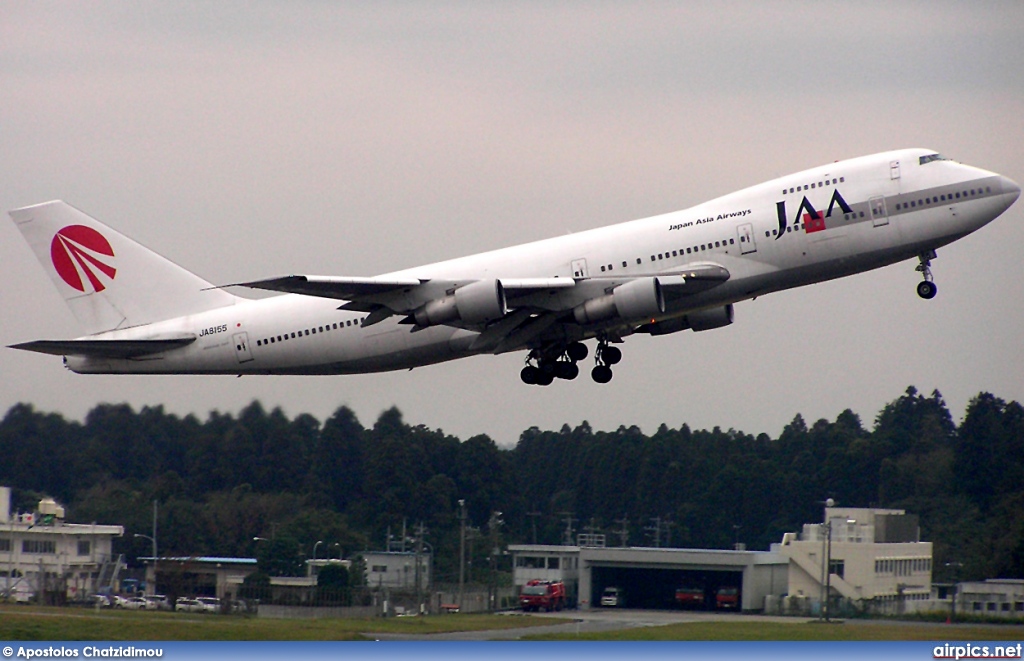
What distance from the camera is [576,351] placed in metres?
49.7

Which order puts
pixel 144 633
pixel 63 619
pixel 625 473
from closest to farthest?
1. pixel 144 633
2. pixel 63 619
3. pixel 625 473

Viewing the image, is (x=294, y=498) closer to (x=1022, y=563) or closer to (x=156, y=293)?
(x=156, y=293)

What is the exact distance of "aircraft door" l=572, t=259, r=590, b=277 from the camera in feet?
150

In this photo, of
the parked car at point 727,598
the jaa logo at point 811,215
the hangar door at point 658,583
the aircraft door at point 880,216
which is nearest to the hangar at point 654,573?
the hangar door at point 658,583

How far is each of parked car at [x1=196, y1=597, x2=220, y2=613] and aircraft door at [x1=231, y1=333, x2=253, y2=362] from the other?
866cm

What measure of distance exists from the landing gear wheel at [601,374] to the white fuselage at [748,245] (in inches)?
53.7

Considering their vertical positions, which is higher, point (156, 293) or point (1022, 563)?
point (156, 293)

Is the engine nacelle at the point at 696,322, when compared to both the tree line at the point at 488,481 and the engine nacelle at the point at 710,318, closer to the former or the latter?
the engine nacelle at the point at 710,318

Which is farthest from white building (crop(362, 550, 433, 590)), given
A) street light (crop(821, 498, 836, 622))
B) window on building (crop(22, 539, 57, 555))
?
street light (crop(821, 498, 836, 622))

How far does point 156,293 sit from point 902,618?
27912mm

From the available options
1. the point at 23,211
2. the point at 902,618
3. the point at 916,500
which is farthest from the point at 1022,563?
the point at 23,211

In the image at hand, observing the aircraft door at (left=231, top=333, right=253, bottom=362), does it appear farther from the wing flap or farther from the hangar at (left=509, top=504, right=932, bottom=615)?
the hangar at (left=509, top=504, right=932, bottom=615)

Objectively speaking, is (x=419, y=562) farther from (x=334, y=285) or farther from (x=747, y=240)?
(x=747, y=240)

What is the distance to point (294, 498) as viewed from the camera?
68062mm
